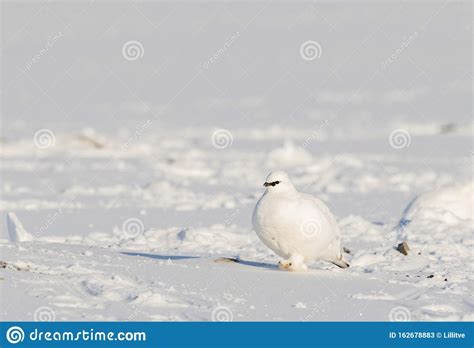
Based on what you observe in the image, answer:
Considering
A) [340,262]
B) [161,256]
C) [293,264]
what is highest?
[161,256]

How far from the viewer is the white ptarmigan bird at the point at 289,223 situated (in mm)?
9164

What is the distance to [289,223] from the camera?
9.16 m

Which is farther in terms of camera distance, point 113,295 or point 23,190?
point 23,190

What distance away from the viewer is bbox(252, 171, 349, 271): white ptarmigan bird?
916 cm

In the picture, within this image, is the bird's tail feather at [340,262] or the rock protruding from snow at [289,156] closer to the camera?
the bird's tail feather at [340,262]

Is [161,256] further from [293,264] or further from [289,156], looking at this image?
[289,156]

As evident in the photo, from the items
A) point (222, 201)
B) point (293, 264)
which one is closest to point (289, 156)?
point (222, 201)

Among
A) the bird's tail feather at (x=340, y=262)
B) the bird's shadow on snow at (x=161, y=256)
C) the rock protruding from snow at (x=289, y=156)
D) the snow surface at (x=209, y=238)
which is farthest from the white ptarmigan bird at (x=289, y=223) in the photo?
the rock protruding from snow at (x=289, y=156)

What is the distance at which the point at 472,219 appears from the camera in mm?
13250

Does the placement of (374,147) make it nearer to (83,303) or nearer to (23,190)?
(23,190)

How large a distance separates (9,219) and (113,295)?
3.50m

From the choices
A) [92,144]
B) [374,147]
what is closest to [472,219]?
[374,147]

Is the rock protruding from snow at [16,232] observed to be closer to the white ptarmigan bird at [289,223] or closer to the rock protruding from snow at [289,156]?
the white ptarmigan bird at [289,223]

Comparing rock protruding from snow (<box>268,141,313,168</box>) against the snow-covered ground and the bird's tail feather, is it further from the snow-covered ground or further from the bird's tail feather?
the bird's tail feather
